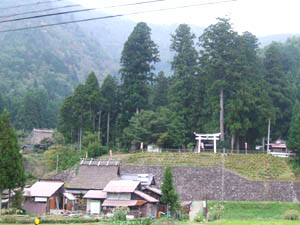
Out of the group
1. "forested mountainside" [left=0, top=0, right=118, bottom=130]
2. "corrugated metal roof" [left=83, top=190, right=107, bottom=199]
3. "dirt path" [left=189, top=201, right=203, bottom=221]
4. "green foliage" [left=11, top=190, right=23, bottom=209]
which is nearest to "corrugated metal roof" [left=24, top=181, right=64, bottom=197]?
"corrugated metal roof" [left=83, top=190, right=107, bottom=199]

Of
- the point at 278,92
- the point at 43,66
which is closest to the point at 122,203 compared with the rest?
the point at 278,92

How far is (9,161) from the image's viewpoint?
21469 mm

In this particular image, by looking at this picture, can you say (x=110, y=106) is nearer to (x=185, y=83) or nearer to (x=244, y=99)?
(x=185, y=83)

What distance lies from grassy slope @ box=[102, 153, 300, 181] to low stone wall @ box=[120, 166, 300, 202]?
96 centimetres

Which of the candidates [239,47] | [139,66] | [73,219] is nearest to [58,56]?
[139,66]

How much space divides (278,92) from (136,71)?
1286 cm

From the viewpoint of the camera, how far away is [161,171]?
3133 cm

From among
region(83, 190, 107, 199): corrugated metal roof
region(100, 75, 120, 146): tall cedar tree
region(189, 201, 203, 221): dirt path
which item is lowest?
region(189, 201, 203, 221): dirt path

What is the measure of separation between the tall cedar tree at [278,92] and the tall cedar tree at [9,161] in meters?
23.0

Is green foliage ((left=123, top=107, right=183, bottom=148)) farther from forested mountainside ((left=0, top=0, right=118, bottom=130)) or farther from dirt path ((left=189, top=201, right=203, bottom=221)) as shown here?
forested mountainside ((left=0, top=0, right=118, bottom=130))

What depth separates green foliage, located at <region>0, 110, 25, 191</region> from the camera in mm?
21219

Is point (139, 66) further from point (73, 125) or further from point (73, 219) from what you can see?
point (73, 219)

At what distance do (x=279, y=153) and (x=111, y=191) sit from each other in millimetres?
16569

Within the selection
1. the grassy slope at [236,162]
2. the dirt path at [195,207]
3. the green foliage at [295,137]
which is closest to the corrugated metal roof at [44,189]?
the dirt path at [195,207]
